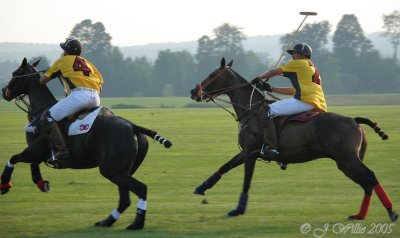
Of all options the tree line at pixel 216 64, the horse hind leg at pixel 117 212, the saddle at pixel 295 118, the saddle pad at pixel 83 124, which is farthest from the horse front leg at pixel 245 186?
the tree line at pixel 216 64

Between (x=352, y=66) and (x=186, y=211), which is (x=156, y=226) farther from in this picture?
(x=352, y=66)

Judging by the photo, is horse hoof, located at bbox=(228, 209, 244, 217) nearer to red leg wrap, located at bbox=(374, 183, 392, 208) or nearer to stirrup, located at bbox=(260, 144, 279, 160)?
stirrup, located at bbox=(260, 144, 279, 160)

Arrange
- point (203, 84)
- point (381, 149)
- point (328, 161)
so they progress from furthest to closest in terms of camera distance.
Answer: point (381, 149) → point (328, 161) → point (203, 84)

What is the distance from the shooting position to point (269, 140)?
555 inches

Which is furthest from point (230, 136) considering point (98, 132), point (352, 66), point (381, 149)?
point (352, 66)

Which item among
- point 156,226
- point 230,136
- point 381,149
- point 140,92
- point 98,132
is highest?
point 98,132

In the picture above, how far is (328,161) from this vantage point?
942 inches

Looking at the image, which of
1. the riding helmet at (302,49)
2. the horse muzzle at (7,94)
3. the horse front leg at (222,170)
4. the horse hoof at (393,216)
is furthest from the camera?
the horse front leg at (222,170)

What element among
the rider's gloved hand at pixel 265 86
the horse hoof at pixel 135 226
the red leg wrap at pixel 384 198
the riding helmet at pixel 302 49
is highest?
the riding helmet at pixel 302 49

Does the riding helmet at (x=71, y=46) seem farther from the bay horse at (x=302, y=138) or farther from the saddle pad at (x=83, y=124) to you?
the bay horse at (x=302, y=138)

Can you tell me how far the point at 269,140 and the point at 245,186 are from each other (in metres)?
0.82

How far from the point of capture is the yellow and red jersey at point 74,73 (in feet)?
45.3

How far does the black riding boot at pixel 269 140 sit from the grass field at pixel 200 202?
0.91m

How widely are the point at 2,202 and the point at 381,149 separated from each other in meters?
15.2
